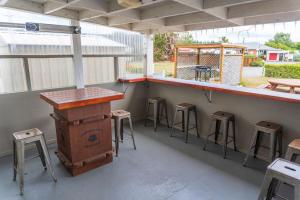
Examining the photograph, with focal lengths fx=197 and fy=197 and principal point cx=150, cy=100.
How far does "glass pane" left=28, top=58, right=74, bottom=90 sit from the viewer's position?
124 inches

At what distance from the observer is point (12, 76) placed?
9.75 ft

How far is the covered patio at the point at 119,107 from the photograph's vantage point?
2.32 meters

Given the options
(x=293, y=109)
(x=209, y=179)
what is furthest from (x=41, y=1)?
(x=293, y=109)

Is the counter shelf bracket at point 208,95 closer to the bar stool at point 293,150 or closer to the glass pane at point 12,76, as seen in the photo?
the bar stool at point 293,150

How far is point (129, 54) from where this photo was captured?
427 cm

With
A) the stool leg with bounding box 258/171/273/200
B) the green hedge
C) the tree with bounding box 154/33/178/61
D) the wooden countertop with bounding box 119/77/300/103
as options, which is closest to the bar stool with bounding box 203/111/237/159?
the wooden countertop with bounding box 119/77/300/103

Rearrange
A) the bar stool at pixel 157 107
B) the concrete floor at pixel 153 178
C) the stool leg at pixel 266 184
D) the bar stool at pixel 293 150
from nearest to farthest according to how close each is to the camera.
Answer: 1. the stool leg at pixel 266 184
2. the bar stool at pixel 293 150
3. the concrete floor at pixel 153 178
4. the bar stool at pixel 157 107

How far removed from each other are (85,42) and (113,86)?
3.33 ft

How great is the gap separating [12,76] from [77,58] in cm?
102

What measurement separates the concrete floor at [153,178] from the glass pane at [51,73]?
1.10m

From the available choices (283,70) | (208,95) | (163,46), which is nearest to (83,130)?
(208,95)

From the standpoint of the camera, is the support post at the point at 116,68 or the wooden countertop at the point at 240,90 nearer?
the wooden countertop at the point at 240,90

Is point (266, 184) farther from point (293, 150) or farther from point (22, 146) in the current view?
point (22, 146)

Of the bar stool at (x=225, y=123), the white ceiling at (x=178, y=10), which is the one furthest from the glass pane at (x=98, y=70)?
the bar stool at (x=225, y=123)
